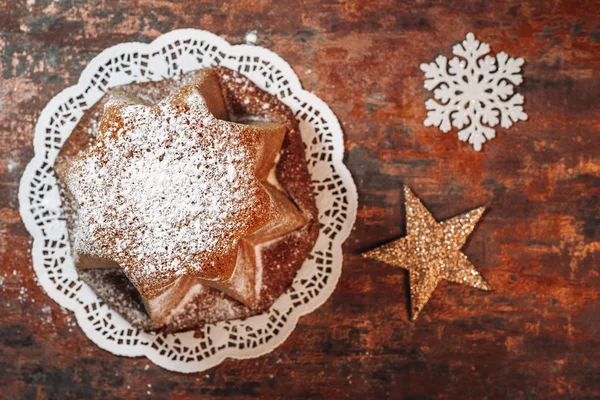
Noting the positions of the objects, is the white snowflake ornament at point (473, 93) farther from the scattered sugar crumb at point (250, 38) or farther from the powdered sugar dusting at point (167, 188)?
the powdered sugar dusting at point (167, 188)

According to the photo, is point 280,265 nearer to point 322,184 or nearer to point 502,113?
point 322,184

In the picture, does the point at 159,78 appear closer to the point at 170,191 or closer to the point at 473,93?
the point at 170,191

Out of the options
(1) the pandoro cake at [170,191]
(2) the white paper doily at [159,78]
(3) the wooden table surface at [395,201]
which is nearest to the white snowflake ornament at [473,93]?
(3) the wooden table surface at [395,201]

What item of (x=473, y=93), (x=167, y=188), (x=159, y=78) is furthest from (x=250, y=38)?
(x=473, y=93)

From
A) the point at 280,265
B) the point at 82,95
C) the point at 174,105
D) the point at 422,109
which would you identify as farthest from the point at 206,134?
the point at 422,109

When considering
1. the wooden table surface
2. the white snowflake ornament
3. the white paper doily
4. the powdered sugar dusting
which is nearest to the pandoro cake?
the powdered sugar dusting
